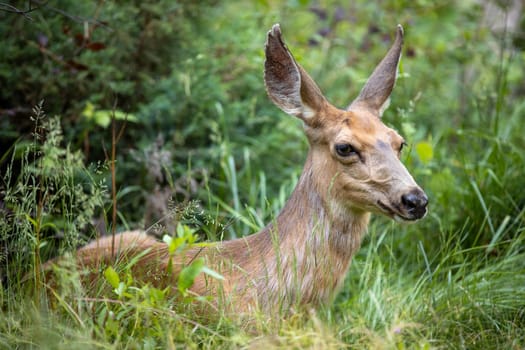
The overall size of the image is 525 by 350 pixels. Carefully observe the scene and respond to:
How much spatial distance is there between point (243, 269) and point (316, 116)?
0.94 metres

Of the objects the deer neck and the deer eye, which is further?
the deer eye

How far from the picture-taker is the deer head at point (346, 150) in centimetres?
358

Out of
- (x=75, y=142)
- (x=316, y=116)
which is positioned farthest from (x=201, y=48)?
(x=316, y=116)

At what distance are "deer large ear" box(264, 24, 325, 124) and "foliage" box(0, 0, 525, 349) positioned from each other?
565 millimetres

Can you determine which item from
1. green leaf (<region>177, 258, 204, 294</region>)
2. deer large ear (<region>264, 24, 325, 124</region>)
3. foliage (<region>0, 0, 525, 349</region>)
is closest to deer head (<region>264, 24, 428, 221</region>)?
deer large ear (<region>264, 24, 325, 124</region>)

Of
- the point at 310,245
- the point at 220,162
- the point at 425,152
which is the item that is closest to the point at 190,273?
the point at 310,245

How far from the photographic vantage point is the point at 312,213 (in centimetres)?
383

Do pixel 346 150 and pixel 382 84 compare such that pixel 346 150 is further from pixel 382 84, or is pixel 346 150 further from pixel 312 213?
pixel 382 84

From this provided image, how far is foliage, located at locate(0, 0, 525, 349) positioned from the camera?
319 cm

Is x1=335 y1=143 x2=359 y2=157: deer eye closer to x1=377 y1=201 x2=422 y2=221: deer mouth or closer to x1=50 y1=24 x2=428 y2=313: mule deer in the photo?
x1=50 y1=24 x2=428 y2=313: mule deer

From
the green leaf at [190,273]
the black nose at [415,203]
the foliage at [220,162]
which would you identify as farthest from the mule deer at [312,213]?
the green leaf at [190,273]

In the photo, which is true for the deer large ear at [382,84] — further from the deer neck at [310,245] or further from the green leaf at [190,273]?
the green leaf at [190,273]

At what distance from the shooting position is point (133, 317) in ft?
10.1

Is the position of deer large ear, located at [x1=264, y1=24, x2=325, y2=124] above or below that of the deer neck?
above
